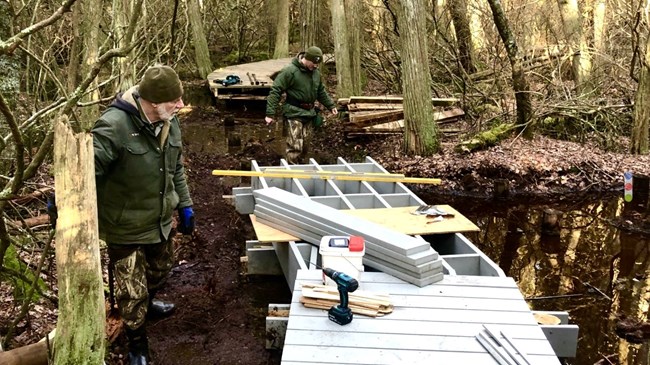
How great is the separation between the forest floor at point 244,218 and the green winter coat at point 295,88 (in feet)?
5.09

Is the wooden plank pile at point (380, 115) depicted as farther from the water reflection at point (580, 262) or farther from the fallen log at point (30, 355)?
the fallen log at point (30, 355)

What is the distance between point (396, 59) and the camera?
13.8 m

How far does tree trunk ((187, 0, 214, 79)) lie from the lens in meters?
17.5

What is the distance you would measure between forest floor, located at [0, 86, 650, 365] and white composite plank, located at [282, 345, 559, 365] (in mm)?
1288

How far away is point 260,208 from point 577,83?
29.4 ft

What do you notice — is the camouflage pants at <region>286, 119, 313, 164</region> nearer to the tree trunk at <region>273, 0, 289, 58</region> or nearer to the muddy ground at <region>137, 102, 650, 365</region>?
the muddy ground at <region>137, 102, 650, 365</region>

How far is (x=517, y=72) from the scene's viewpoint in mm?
9852

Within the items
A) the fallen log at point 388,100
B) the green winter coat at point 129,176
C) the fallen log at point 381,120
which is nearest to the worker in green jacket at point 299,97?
the fallen log at point 381,120

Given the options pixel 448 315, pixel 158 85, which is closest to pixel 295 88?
pixel 158 85

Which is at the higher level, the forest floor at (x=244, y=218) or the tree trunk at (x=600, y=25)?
the tree trunk at (x=600, y=25)

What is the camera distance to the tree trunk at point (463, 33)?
1303 centimetres

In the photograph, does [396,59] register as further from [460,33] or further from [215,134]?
[215,134]

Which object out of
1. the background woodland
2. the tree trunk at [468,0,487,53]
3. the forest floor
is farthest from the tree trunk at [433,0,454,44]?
the forest floor

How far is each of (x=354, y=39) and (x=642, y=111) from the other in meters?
6.02
